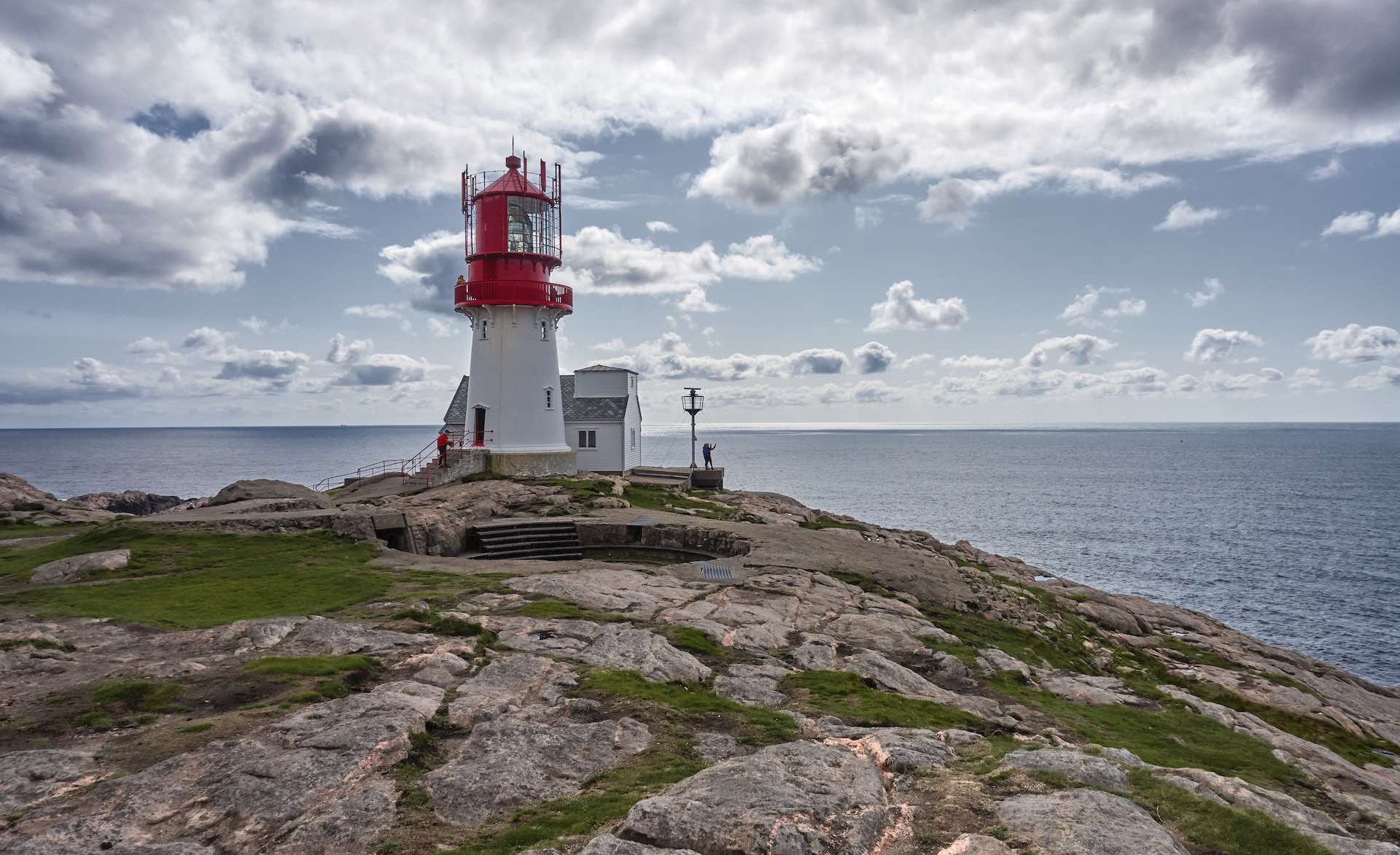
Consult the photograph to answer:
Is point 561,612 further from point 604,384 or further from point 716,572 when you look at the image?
point 604,384

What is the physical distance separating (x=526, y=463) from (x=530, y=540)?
472 inches

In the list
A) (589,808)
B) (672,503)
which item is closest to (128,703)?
(589,808)

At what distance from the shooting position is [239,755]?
8.41 meters

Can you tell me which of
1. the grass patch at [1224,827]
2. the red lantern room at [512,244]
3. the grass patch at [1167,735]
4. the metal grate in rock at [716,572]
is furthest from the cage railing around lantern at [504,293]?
the grass patch at [1224,827]

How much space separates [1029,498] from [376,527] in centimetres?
9182

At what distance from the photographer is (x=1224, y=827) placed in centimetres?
728

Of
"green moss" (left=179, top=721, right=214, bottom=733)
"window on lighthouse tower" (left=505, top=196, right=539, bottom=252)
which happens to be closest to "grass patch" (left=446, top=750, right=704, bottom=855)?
"green moss" (left=179, top=721, right=214, bottom=733)

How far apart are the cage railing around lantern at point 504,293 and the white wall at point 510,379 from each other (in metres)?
0.66

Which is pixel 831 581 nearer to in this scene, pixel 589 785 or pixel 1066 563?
pixel 589 785

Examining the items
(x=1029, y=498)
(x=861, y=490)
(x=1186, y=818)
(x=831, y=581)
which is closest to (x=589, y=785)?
(x=1186, y=818)

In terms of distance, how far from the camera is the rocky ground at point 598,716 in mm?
7164

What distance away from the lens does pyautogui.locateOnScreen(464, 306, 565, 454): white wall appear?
39.4 meters

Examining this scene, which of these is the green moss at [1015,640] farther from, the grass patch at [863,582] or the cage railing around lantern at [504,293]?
the cage railing around lantern at [504,293]

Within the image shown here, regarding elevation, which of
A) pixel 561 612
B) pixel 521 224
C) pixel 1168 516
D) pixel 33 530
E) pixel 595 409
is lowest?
pixel 1168 516
